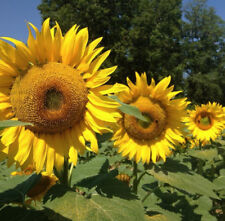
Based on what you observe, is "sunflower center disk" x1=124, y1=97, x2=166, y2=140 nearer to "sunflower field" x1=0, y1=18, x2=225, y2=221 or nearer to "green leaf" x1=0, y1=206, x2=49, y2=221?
"sunflower field" x1=0, y1=18, x2=225, y2=221

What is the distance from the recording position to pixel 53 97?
1242mm

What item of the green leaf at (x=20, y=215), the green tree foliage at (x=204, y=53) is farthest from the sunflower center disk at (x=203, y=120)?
the green tree foliage at (x=204, y=53)

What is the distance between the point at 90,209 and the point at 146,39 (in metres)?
26.4

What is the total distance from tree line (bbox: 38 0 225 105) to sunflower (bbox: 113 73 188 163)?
65.7ft

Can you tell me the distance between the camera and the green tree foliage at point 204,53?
1256 inches

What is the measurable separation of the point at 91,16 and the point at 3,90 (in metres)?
25.1

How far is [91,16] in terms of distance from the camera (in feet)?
81.6

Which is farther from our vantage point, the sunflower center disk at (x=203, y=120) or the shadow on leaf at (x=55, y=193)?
the sunflower center disk at (x=203, y=120)

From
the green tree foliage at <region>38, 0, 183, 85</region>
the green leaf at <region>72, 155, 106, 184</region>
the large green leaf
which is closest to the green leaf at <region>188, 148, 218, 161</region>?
the green leaf at <region>72, 155, 106, 184</region>

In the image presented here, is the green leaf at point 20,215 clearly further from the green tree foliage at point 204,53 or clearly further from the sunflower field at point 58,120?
the green tree foliage at point 204,53

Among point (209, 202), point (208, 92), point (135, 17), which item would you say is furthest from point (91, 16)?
point (209, 202)

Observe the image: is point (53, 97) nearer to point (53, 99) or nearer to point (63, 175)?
point (53, 99)

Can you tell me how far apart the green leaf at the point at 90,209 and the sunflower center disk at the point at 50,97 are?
0.33 m

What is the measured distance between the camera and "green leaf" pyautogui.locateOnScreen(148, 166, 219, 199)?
156cm
